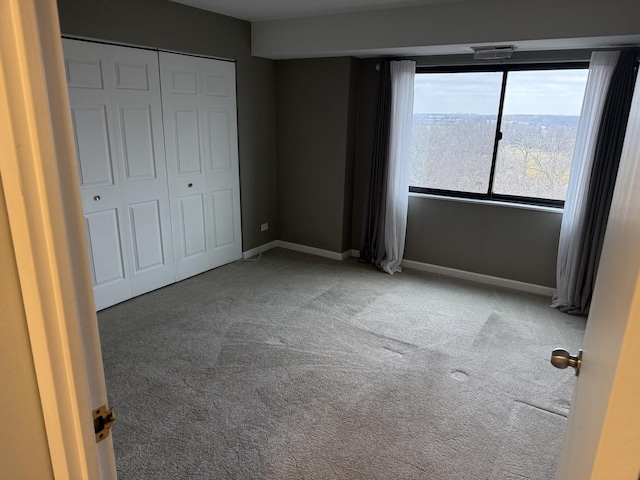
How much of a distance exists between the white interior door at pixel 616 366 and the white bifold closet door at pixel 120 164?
3.27 metres

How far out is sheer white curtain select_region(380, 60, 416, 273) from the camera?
13.5 ft

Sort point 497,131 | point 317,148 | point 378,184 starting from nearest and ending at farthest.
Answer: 1. point 497,131
2. point 378,184
3. point 317,148

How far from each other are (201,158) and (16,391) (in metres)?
3.59

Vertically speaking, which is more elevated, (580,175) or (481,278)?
(580,175)

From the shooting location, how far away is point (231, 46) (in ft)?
13.6

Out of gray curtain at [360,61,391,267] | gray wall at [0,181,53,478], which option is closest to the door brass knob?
gray wall at [0,181,53,478]

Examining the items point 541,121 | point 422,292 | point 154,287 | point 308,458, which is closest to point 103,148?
point 154,287

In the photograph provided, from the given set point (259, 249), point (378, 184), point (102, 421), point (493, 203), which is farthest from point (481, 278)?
point (102, 421)

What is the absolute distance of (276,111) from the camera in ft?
16.0

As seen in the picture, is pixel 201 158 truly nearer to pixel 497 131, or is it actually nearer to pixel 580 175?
pixel 497 131


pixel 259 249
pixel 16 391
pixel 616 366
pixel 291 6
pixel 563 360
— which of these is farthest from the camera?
pixel 259 249

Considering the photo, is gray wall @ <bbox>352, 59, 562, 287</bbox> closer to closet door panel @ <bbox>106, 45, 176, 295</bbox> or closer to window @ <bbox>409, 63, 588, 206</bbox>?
window @ <bbox>409, 63, 588, 206</bbox>

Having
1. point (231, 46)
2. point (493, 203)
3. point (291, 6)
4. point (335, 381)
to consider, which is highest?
point (291, 6)

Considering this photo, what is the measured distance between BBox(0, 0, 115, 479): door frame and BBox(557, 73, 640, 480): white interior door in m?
0.84
